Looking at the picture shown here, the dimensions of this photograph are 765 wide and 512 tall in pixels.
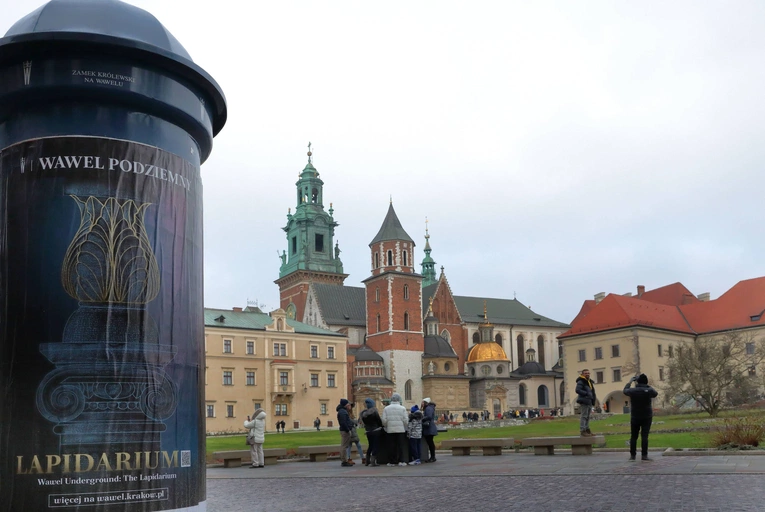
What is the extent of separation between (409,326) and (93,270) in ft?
280

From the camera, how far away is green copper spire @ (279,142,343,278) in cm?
10794

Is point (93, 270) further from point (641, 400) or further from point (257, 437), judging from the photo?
point (257, 437)

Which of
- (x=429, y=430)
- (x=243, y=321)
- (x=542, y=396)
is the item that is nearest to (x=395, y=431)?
(x=429, y=430)

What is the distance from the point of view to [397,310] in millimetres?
90312

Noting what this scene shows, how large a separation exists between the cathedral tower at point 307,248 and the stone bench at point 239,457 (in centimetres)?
8194

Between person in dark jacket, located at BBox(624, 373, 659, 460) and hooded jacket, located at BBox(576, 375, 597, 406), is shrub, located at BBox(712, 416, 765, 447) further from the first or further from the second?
hooded jacket, located at BBox(576, 375, 597, 406)

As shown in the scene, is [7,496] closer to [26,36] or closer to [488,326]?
[26,36]

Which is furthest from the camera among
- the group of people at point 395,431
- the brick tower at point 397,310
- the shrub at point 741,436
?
the brick tower at point 397,310

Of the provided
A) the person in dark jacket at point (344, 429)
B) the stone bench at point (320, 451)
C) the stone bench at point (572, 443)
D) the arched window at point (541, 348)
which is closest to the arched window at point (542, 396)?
the arched window at point (541, 348)

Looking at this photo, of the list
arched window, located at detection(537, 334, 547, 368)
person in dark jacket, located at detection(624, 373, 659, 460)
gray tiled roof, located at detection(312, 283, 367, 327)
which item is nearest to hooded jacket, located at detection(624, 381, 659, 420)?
person in dark jacket, located at detection(624, 373, 659, 460)

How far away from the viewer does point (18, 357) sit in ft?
18.7

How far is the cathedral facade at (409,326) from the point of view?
89188mm

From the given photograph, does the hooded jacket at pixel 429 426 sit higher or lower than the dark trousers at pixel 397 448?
higher

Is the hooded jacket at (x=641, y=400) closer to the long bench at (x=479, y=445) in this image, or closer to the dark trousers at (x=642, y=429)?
the dark trousers at (x=642, y=429)
